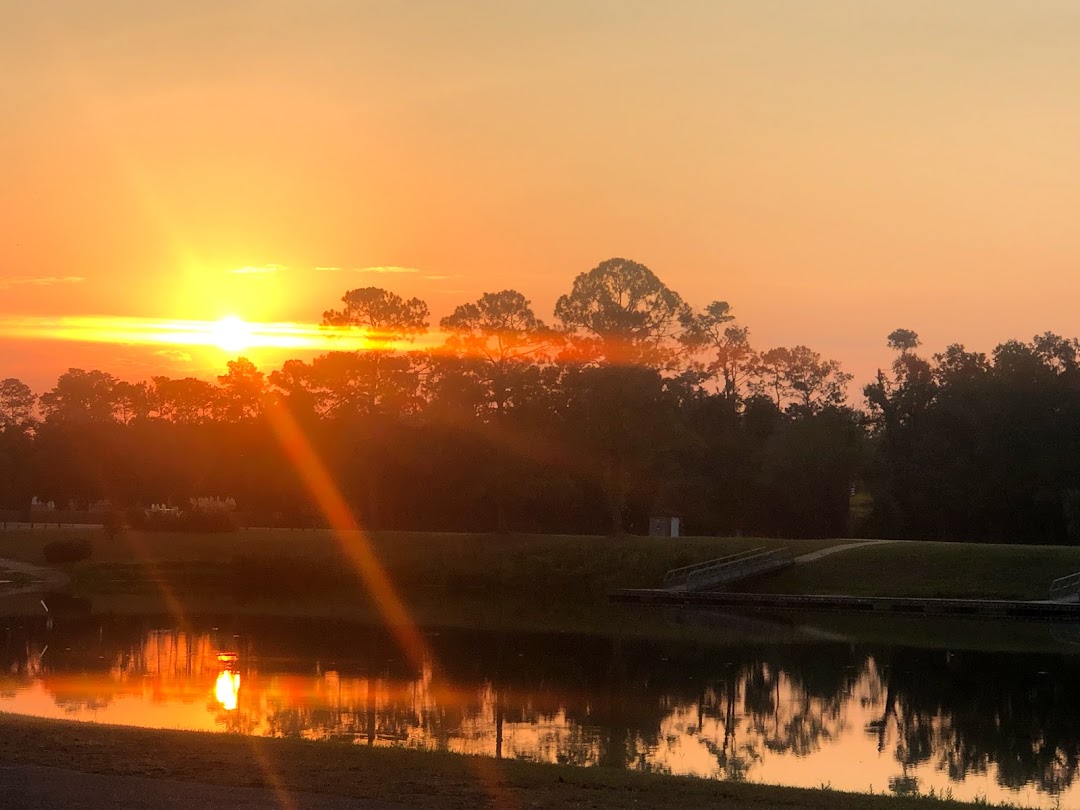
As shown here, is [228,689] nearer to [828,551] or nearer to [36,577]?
[36,577]

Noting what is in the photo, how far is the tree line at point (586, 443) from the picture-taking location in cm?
6794

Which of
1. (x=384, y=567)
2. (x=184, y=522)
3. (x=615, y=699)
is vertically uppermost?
(x=184, y=522)

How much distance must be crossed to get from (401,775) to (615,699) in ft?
45.1

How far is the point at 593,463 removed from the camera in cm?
6619

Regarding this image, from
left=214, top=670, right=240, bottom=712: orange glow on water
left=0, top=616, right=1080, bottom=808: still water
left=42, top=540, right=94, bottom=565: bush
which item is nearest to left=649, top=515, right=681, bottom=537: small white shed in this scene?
left=42, top=540, right=94, bottom=565: bush

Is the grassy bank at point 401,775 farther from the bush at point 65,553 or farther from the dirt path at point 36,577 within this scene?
the bush at point 65,553

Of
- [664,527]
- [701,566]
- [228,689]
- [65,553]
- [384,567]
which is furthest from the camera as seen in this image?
[664,527]

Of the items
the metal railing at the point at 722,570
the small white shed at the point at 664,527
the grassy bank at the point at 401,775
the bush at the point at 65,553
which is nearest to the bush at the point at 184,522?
the bush at the point at 65,553

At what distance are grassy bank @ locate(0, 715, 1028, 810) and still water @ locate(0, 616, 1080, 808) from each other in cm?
447

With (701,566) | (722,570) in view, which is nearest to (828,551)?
(722,570)

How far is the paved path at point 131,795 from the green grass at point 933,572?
1658 inches

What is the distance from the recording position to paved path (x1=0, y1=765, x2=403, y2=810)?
468 inches

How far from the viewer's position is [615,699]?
26.9 metres

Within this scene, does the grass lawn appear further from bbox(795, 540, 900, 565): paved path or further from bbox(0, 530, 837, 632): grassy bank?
bbox(795, 540, 900, 565): paved path
